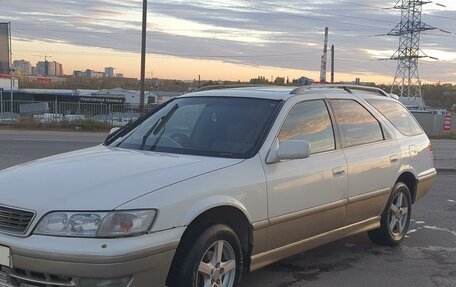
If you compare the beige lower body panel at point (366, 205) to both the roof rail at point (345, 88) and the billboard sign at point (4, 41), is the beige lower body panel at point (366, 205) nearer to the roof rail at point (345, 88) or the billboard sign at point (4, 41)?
the roof rail at point (345, 88)

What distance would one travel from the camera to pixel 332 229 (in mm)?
5098

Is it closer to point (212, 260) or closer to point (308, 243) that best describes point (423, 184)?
point (308, 243)

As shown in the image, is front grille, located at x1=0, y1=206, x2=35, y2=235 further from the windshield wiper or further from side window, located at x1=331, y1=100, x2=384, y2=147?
side window, located at x1=331, y1=100, x2=384, y2=147

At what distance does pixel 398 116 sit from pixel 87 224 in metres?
4.35

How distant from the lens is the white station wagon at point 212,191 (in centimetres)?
330

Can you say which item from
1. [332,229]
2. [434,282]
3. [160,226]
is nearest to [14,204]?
[160,226]

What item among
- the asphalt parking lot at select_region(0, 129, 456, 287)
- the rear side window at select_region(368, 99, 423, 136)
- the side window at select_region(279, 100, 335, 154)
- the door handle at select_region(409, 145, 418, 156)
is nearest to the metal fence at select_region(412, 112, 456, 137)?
the asphalt parking lot at select_region(0, 129, 456, 287)

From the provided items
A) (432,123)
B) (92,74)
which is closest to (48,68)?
(92,74)

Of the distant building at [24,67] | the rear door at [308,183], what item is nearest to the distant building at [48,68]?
the distant building at [24,67]

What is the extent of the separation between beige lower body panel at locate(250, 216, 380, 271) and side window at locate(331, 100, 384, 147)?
2.69 ft

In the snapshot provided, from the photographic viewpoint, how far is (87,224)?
10.8ft

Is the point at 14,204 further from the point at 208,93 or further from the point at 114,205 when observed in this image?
the point at 208,93

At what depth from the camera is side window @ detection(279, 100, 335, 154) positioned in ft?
15.7

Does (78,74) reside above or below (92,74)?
below
